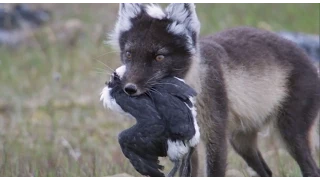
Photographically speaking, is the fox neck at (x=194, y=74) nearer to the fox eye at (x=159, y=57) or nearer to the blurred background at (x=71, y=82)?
the fox eye at (x=159, y=57)

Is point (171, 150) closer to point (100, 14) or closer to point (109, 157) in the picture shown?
point (109, 157)

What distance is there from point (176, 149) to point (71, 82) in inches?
284

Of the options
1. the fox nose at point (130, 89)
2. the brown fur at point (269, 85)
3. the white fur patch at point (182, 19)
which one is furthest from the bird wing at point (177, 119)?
the brown fur at point (269, 85)

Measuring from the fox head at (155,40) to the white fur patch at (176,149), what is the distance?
1.80 feet

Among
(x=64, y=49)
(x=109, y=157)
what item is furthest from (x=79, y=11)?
(x=109, y=157)

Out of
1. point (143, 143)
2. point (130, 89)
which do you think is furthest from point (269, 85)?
point (143, 143)

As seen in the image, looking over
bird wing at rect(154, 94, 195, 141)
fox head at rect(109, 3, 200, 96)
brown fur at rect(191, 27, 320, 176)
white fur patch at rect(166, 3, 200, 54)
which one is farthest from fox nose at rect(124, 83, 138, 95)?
brown fur at rect(191, 27, 320, 176)

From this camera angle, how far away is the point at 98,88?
1162 cm

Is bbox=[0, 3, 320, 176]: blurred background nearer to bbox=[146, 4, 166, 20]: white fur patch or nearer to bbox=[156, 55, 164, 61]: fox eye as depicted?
bbox=[156, 55, 164, 61]: fox eye

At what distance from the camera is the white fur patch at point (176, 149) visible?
4.82 metres

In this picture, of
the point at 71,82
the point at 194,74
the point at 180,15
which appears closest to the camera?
the point at 180,15

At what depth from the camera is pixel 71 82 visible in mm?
11859

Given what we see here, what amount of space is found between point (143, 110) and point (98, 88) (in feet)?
22.1

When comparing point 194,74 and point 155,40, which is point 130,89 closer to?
point 155,40
